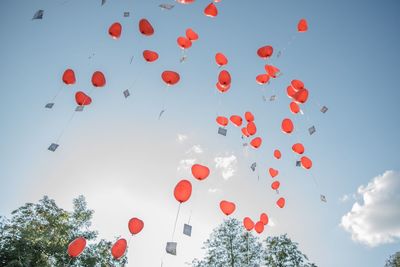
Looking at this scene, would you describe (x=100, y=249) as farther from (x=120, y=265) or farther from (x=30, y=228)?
(x=30, y=228)

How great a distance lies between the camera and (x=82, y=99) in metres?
5.12

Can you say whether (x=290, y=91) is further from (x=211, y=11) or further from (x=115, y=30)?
(x=115, y=30)

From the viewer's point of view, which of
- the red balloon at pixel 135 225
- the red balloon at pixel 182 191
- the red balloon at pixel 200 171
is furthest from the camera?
the red balloon at pixel 135 225

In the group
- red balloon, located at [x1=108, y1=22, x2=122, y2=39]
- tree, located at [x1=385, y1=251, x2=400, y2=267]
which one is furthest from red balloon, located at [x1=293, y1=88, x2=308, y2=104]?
tree, located at [x1=385, y1=251, x2=400, y2=267]

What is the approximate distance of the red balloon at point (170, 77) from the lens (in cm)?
513

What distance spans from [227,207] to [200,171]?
1252 mm

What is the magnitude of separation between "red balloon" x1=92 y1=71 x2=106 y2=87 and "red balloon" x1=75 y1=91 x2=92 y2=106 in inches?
12.0

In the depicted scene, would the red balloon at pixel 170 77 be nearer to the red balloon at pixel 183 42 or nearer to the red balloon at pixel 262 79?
the red balloon at pixel 183 42

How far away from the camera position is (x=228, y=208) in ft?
17.7

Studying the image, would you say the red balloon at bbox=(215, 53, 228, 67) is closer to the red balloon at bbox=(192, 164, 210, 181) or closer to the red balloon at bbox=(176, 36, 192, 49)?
the red balloon at bbox=(176, 36, 192, 49)

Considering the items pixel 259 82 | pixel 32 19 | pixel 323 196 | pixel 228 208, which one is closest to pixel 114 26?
pixel 32 19

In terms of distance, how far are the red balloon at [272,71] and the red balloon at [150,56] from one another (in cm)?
244

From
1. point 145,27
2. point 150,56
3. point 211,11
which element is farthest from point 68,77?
point 211,11

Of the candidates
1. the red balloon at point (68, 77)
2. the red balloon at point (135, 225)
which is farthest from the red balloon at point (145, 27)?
the red balloon at point (135, 225)
